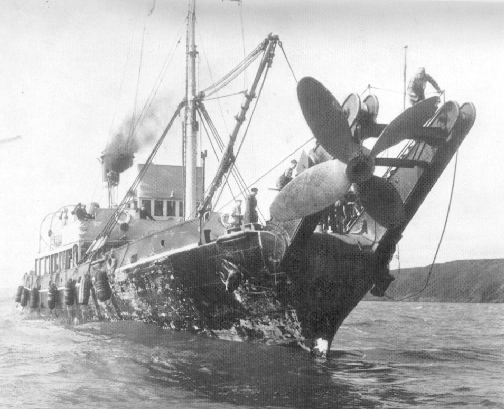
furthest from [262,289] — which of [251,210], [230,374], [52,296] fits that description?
[52,296]

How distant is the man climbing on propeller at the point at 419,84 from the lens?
9703 mm

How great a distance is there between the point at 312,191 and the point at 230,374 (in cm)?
350

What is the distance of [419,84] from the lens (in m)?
9.72

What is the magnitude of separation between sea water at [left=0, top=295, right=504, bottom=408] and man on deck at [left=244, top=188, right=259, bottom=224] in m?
2.59

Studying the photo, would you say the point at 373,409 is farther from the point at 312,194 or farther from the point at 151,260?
the point at 151,260

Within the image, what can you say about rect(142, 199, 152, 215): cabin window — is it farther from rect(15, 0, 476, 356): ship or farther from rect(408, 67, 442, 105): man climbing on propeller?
rect(408, 67, 442, 105): man climbing on propeller

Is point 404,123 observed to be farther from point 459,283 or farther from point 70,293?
point 459,283

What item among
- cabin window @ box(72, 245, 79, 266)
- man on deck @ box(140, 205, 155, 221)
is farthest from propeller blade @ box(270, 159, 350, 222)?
cabin window @ box(72, 245, 79, 266)

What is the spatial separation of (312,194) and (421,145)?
2623 mm

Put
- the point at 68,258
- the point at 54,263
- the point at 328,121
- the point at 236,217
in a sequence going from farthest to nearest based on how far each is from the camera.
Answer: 1. the point at 54,263
2. the point at 68,258
3. the point at 236,217
4. the point at 328,121

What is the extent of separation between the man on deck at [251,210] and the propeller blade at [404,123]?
4.29 m

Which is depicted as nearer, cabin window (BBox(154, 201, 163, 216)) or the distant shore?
cabin window (BBox(154, 201, 163, 216))

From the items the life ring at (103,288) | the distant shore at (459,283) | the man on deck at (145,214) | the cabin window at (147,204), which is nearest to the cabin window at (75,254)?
the cabin window at (147,204)

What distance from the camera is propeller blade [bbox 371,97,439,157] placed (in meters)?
8.19
